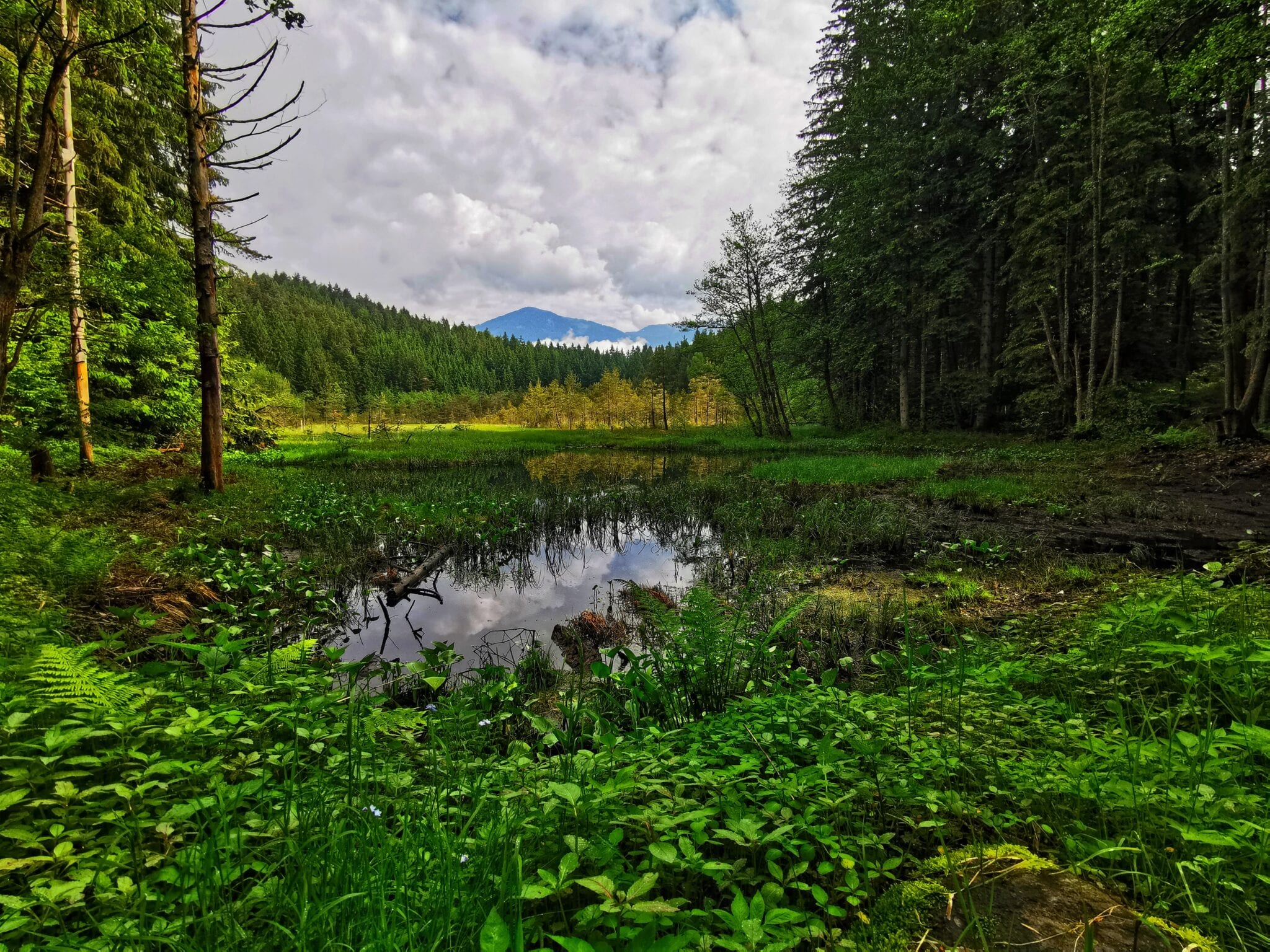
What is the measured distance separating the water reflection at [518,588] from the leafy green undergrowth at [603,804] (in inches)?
121

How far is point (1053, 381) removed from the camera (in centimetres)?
1939

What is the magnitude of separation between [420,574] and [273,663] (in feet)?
15.9

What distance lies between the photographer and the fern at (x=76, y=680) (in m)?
1.79

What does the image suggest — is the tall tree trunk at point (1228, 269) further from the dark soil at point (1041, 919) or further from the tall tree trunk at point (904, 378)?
the dark soil at point (1041, 919)

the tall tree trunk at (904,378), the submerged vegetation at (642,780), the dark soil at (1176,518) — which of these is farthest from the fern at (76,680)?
the tall tree trunk at (904,378)

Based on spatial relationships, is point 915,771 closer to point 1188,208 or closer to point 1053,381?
point 1053,381

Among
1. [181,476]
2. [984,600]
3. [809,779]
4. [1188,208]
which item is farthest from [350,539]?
[1188,208]

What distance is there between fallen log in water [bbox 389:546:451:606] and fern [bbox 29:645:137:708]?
488cm

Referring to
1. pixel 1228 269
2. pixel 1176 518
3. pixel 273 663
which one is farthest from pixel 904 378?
A: pixel 273 663

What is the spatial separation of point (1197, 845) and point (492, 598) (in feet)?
22.4

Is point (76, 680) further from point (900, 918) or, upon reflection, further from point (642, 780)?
point (900, 918)

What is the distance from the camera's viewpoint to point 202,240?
797cm

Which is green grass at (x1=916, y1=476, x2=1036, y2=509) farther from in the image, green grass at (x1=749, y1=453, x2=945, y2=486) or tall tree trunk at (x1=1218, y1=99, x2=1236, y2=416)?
tall tree trunk at (x1=1218, y1=99, x2=1236, y2=416)

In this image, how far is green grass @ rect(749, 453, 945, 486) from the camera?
13625mm
